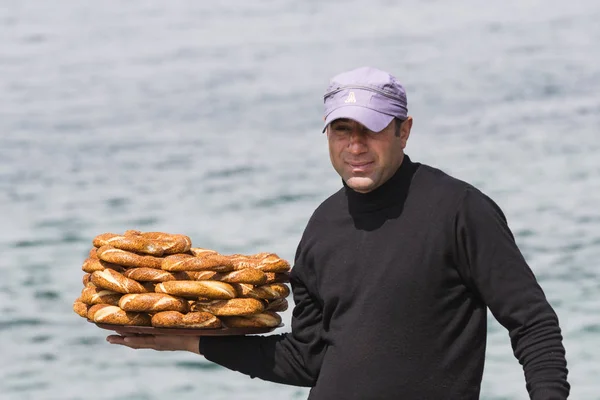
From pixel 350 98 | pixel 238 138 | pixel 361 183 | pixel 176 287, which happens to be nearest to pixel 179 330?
pixel 176 287

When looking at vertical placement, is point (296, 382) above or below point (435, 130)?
below

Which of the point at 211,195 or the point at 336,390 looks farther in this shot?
the point at 211,195

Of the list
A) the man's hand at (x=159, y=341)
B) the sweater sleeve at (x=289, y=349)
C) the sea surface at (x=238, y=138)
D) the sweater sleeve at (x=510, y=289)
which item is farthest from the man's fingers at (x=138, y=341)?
the sea surface at (x=238, y=138)

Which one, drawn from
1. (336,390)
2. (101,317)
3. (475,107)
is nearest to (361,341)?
(336,390)

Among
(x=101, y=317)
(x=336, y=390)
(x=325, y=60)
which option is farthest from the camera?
(x=325, y=60)

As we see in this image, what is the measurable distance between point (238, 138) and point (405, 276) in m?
12.8

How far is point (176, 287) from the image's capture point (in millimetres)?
3436

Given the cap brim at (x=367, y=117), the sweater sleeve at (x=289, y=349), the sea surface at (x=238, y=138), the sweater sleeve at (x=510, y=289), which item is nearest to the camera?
the sweater sleeve at (x=510, y=289)

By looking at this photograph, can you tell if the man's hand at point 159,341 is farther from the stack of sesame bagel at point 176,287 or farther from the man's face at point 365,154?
the man's face at point 365,154

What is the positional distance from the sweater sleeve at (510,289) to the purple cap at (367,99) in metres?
0.30

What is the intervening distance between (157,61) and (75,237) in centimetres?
578

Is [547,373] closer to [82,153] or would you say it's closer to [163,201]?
[163,201]

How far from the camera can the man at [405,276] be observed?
3010 mm

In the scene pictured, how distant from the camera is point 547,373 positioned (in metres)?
2.95
